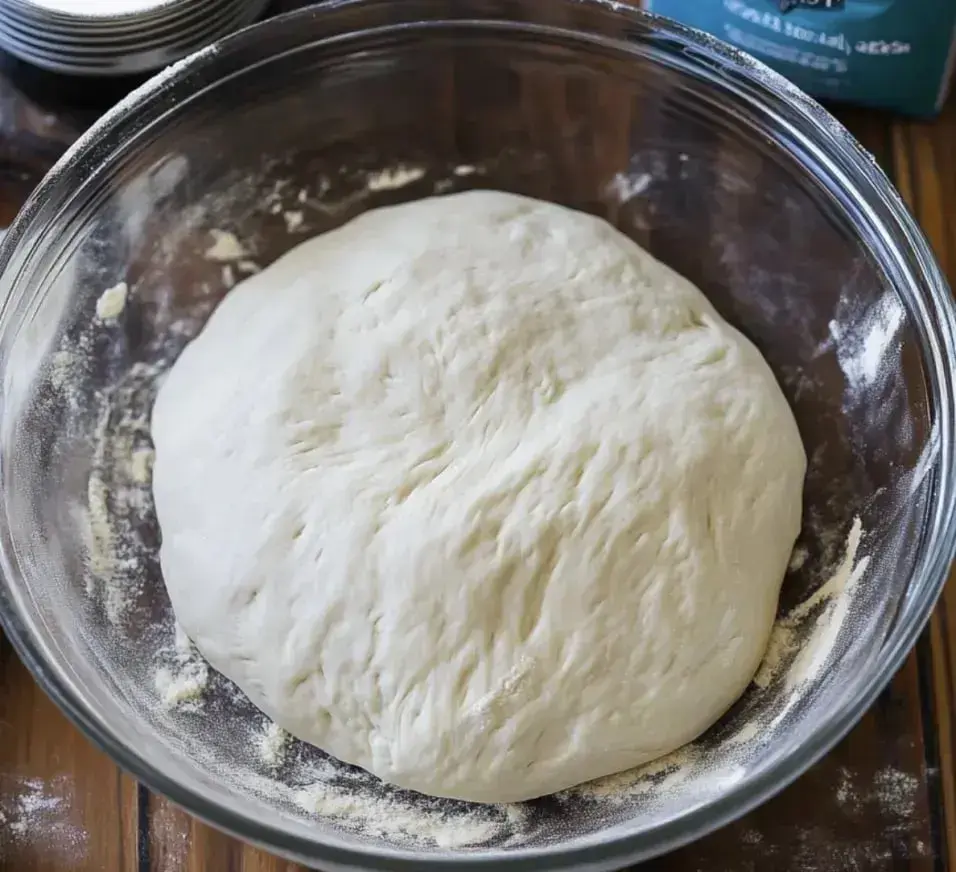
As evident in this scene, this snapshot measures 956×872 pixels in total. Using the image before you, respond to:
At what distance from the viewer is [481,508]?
36.5 inches

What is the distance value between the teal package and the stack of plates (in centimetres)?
50

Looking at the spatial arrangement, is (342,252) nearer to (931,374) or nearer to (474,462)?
(474,462)

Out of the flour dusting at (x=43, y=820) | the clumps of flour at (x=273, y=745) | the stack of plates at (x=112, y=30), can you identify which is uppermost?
the stack of plates at (x=112, y=30)

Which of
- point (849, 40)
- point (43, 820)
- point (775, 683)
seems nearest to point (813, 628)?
point (775, 683)

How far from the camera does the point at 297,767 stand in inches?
39.4

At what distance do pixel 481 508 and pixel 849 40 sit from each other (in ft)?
2.14

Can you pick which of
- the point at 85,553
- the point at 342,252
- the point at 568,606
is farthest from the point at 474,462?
the point at 85,553

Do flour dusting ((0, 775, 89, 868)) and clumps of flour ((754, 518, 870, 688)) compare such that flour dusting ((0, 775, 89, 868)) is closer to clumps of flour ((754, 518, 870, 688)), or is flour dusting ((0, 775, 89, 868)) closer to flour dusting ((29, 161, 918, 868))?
flour dusting ((29, 161, 918, 868))

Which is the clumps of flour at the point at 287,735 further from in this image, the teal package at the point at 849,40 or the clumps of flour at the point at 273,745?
the teal package at the point at 849,40

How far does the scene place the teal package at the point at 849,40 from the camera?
1.11 meters

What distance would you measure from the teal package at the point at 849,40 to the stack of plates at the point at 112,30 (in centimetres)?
50

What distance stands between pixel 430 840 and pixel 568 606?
0.24 metres

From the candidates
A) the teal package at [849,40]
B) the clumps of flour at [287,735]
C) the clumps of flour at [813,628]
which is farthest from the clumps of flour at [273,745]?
the teal package at [849,40]

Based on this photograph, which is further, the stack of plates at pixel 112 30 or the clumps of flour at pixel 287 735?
the stack of plates at pixel 112 30
